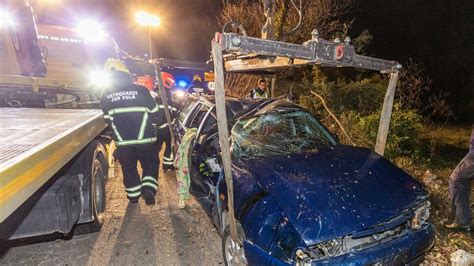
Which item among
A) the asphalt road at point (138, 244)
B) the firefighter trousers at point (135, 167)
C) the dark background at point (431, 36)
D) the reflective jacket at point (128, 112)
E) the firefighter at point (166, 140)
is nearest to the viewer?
the asphalt road at point (138, 244)

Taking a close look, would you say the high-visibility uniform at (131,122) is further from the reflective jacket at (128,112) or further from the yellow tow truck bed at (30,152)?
the yellow tow truck bed at (30,152)

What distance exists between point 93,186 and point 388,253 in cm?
308

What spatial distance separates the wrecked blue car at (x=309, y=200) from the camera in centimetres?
227

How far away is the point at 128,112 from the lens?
159 inches

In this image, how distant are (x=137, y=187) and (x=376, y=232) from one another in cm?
310

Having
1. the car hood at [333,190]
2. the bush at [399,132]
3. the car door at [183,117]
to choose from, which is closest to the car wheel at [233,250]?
the car hood at [333,190]

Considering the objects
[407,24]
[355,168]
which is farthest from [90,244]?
[407,24]

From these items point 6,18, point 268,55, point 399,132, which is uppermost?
point 6,18

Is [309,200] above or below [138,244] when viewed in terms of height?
above

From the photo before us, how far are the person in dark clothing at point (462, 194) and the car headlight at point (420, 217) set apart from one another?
1380mm

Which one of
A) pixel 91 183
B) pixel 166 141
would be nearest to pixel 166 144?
pixel 166 141

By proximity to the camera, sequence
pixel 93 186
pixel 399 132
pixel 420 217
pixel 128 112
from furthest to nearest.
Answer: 1. pixel 399 132
2. pixel 128 112
3. pixel 93 186
4. pixel 420 217

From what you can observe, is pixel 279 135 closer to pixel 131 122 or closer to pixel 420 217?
pixel 420 217

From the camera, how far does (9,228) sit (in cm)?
265
